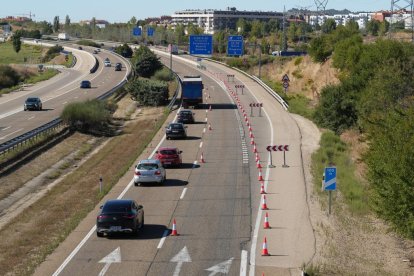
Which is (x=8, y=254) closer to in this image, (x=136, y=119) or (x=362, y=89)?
(x=362, y=89)

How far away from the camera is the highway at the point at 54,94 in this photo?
6604 centimetres

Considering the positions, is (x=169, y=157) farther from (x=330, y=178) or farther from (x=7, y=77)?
(x=7, y=77)

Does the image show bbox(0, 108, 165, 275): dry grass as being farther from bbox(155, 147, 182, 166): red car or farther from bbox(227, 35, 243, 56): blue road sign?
bbox(227, 35, 243, 56): blue road sign

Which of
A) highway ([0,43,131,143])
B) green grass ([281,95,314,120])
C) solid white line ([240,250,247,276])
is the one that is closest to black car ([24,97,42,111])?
highway ([0,43,131,143])

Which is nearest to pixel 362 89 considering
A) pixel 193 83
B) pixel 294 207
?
pixel 193 83

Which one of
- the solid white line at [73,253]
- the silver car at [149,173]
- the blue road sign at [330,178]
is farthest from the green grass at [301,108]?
the solid white line at [73,253]

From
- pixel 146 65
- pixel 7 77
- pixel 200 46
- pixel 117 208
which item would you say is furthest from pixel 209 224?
pixel 7 77

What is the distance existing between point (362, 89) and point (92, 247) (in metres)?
41.9

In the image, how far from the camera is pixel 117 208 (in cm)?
2616

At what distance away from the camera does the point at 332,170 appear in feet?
95.8

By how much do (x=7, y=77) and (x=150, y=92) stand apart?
44.4 m

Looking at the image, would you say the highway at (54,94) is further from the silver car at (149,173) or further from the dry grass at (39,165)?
the silver car at (149,173)

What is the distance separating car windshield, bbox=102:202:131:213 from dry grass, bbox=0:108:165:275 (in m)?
1.83

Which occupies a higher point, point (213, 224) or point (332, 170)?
point (332, 170)
